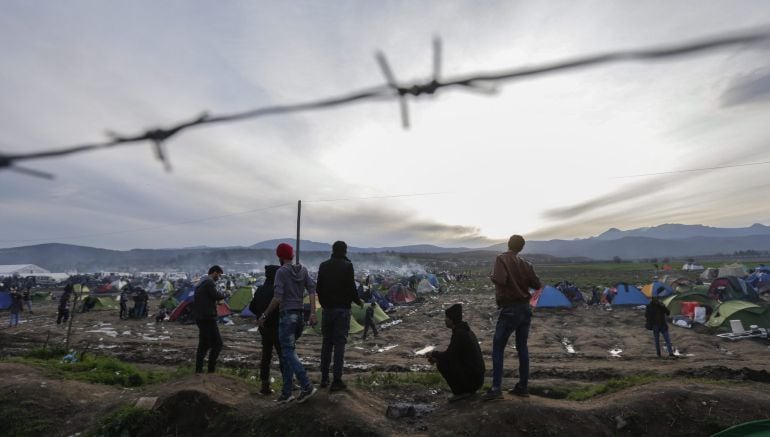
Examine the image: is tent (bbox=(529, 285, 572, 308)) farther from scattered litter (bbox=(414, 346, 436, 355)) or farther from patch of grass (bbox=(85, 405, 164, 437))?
patch of grass (bbox=(85, 405, 164, 437))

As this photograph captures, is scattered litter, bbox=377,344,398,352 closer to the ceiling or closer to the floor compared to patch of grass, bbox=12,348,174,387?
closer to the floor

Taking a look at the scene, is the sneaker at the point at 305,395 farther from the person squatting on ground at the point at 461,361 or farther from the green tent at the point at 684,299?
the green tent at the point at 684,299

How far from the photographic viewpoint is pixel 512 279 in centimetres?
492

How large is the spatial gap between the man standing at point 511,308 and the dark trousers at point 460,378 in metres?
0.32

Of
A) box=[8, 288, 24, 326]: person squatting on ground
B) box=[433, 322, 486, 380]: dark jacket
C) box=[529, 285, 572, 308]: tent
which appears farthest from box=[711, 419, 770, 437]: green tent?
box=[8, 288, 24, 326]: person squatting on ground

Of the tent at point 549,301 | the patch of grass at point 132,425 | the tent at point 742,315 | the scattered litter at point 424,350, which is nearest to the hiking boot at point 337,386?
the patch of grass at point 132,425

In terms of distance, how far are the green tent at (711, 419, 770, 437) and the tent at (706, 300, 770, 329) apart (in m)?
14.3

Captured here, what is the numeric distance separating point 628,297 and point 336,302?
23.4 m

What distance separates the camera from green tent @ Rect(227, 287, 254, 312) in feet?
73.6

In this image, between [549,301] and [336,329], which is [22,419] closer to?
[336,329]

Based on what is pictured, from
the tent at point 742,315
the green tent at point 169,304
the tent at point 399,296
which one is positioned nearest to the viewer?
the tent at point 742,315

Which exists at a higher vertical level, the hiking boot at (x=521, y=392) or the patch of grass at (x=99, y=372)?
the hiking boot at (x=521, y=392)

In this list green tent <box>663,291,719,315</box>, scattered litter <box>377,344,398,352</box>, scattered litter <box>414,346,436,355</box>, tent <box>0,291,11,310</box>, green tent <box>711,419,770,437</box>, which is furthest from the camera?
tent <box>0,291,11,310</box>

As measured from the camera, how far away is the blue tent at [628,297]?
22.3 meters
